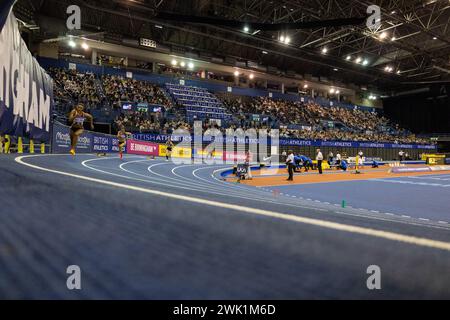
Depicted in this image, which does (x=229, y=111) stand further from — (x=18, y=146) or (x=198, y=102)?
(x=18, y=146)

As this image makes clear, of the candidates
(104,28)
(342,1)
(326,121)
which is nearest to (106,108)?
(104,28)

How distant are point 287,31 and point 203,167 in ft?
76.3

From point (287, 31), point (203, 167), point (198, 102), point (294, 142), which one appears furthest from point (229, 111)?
point (203, 167)

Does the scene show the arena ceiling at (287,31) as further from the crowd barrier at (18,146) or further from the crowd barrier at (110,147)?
the crowd barrier at (18,146)

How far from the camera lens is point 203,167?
19.4 meters

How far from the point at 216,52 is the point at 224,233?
4076 cm

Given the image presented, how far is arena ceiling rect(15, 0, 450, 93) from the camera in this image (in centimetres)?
2822

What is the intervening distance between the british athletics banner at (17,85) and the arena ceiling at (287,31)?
14315mm

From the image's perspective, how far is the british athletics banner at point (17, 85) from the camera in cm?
548

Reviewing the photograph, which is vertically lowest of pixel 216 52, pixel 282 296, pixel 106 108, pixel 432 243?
pixel 282 296

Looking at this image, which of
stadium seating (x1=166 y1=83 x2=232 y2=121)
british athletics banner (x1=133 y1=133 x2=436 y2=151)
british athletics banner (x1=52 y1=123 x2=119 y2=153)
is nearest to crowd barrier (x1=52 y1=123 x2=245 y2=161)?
british athletics banner (x1=52 y1=123 x2=119 y2=153)

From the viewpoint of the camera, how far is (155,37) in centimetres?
3588

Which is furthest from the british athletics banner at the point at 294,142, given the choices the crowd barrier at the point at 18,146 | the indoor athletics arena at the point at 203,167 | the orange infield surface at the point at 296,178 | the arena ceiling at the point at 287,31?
the crowd barrier at the point at 18,146

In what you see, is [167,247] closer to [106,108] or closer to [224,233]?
[224,233]
